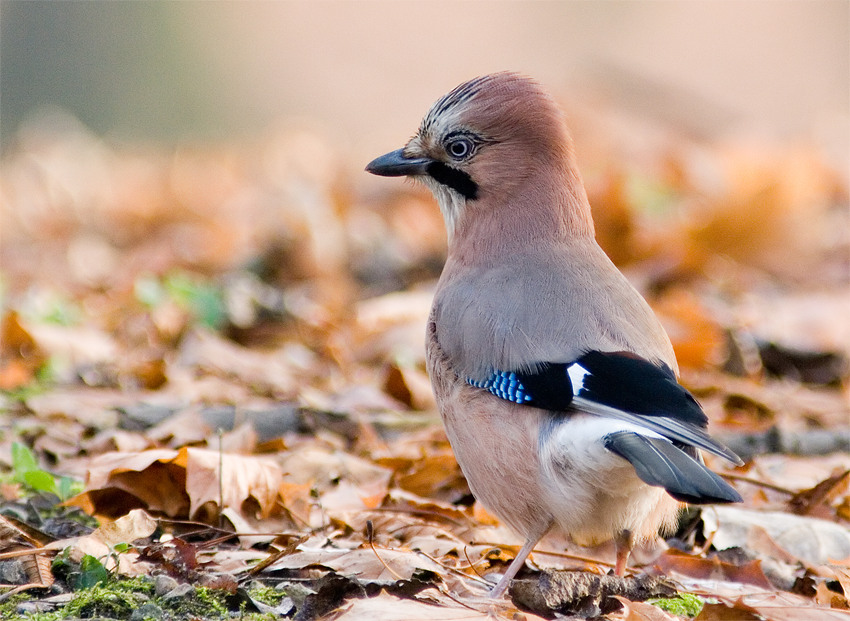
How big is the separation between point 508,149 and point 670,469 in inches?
67.2

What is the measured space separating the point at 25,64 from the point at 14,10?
1350 mm

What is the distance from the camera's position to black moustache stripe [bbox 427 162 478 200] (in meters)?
4.25

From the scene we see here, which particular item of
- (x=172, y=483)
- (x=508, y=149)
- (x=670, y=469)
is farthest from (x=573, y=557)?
(x=508, y=149)

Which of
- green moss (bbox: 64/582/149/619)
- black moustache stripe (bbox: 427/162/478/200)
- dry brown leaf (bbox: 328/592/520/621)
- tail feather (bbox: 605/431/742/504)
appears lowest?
green moss (bbox: 64/582/149/619)

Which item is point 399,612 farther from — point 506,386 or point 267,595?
point 506,386

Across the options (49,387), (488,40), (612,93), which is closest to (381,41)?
(488,40)

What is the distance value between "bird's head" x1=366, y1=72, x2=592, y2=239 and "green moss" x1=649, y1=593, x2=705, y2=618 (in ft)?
4.86

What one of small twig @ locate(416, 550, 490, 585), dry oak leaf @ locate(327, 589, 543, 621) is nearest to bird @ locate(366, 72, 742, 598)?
small twig @ locate(416, 550, 490, 585)

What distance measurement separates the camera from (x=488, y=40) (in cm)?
2253

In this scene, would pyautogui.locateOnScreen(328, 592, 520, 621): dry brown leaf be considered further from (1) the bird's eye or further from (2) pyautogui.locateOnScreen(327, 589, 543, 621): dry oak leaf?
(1) the bird's eye

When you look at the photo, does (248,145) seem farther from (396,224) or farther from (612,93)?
(396,224)

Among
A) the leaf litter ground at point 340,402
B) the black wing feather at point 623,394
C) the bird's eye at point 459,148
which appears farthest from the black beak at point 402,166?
the black wing feather at point 623,394

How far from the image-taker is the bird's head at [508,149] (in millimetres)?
4137

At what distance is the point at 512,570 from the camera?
332 centimetres
